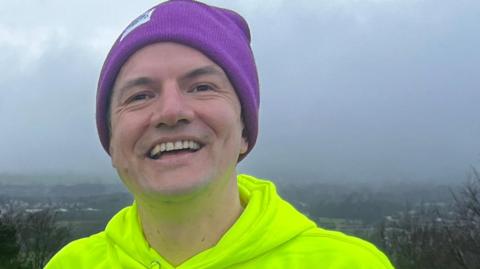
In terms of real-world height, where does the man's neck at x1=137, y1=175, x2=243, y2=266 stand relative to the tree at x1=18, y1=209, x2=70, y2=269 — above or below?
above

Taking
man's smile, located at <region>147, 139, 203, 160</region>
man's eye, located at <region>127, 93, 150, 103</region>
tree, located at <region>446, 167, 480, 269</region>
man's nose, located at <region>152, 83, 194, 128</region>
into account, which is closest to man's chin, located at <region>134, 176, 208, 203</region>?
man's smile, located at <region>147, 139, 203, 160</region>

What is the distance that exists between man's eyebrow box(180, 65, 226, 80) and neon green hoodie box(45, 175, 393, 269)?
624mm

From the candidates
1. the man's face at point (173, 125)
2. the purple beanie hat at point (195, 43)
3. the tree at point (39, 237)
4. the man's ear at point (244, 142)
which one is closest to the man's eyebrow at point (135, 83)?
the man's face at point (173, 125)

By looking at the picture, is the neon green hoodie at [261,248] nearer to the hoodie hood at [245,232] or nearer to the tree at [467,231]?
the hoodie hood at [245,232]

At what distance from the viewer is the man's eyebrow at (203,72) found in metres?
2.48

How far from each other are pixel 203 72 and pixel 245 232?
729 millimetres

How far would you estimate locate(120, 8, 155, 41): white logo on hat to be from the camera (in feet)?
8.92

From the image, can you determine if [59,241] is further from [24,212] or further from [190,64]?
[190,64]

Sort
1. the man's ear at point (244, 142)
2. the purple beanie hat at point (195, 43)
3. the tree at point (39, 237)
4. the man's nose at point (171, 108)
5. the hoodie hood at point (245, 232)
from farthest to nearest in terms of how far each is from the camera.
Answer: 1. the tree at point (39, 237)
2. the man's ear at point (244, 142)
3. the purple beanie hat at point (195, 43)
4. the hoodie hood at point (245, 232)
5. the man's nose at point (171, 108)

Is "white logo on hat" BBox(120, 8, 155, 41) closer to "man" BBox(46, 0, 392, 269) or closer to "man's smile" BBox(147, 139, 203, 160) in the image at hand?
"man" BBox(46, 0, 392, 269)

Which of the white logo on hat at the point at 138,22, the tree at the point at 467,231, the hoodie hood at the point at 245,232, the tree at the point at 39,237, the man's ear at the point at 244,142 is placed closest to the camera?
the hoodie hood at the point at 245,232

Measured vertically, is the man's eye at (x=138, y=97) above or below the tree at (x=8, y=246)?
above

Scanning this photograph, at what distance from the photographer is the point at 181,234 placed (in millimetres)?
2533

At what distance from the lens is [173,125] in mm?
2365
